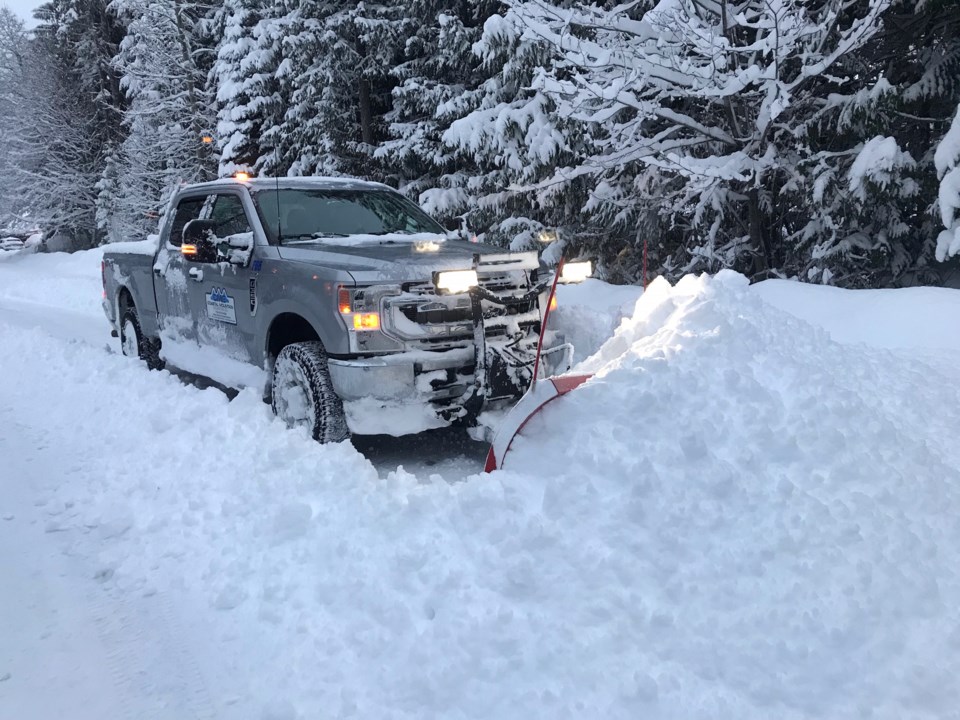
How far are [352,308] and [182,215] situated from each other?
124 inches

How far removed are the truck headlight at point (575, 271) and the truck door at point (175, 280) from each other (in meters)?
3.41

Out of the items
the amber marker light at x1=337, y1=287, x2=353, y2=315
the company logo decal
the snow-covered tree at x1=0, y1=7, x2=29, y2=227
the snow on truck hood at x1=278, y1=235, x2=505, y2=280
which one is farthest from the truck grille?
the snow-covered tree at x1=0, y1=7, x2=29, y2=227

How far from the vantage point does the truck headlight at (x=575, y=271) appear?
182 inches

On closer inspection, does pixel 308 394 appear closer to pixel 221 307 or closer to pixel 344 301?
pixel 344 301

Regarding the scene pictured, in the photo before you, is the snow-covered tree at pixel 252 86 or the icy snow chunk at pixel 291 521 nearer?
the icy snow chunk at pixel 291 521

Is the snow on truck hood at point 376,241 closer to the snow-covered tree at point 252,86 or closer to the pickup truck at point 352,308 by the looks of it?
the pickup truck at point 352,308

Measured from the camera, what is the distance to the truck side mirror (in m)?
5.40

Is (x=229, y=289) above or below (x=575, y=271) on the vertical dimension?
below

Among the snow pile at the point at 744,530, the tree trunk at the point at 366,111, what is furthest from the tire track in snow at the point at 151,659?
the tree trunk at the point at 366,111

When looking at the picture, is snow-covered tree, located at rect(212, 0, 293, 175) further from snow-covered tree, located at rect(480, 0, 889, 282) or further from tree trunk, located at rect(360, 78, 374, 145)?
snow-covered tree, located at rect(480, 0, 889, 282)

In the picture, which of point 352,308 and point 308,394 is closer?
point 352,308

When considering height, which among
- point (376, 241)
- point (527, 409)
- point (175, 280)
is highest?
point (376, 241)

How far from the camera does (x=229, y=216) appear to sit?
231 inches

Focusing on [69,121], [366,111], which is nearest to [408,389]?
[366,111]
